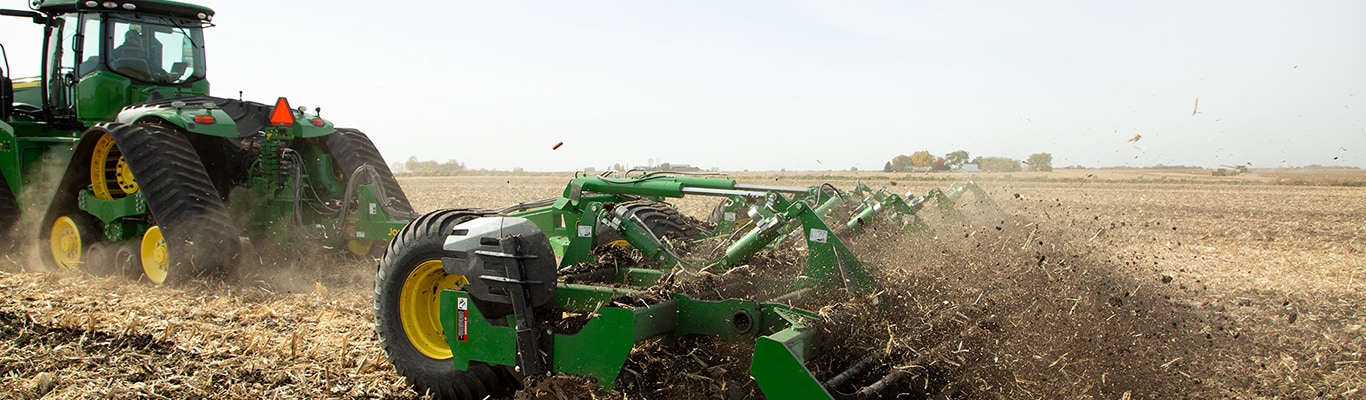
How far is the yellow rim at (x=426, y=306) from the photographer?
4863mm

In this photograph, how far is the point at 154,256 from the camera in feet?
25.4

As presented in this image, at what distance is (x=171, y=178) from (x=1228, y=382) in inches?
300

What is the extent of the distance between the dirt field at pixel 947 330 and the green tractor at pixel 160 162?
41 centimetres

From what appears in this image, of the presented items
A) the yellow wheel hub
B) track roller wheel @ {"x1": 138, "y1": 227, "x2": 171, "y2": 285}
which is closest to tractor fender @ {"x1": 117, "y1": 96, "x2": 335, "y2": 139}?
the yellow wheel hub

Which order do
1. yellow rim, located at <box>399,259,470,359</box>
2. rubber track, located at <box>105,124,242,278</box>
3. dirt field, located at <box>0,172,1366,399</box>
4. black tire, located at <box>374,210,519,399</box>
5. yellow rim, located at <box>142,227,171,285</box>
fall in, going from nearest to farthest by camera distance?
dirt field, located at <box>0,172,1366,399</box>
black tire, located at <box>374,210,519,399</box>
yellow rim, located at <box>399,259,470,359</box>
rubber track, located at <box>105,124,242,278</box>
yellow rim, located at <box>142,227,171,285</box>

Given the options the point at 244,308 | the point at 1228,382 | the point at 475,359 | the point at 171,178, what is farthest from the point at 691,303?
the point at 171,178

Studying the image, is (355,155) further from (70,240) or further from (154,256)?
(70,240)

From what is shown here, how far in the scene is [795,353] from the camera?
3.67m

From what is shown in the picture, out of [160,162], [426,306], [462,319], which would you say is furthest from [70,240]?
[462,319]

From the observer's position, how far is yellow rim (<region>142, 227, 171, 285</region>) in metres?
7.64

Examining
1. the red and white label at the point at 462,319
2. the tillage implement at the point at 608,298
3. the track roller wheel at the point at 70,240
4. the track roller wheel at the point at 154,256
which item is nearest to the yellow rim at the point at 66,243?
the track roller wheel at the point at 70,240

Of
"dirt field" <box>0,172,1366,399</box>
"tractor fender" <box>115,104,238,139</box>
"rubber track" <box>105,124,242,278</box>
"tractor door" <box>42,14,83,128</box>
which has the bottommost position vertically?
"dirt field" <box>0,172,1366,399</box>

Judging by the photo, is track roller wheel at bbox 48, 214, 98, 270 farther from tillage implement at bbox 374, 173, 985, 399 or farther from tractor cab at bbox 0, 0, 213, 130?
tillage implement at bbox 374, 173, 985, 399

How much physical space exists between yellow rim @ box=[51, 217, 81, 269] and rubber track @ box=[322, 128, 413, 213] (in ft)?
7.75
